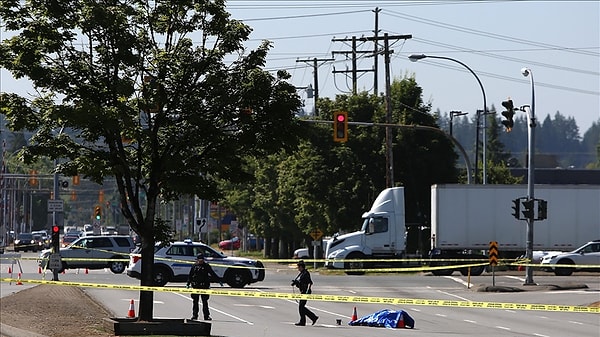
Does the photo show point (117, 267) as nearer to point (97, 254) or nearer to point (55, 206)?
point (97, 254)

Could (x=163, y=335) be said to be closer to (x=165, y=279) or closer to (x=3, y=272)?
(x=165, y=279)

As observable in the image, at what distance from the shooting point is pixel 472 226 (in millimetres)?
53000

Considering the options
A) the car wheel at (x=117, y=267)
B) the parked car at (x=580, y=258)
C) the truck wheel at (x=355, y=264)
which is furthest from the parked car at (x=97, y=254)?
the parked car at (x=580, y=258)

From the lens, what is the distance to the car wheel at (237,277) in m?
41.0

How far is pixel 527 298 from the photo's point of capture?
38562mm

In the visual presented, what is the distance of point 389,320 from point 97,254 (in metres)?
29.5

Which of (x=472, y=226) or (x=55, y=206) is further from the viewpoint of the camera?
(x=472, y=226)

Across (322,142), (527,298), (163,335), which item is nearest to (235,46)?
(163,335)

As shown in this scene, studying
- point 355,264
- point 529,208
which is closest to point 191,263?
point 529,208

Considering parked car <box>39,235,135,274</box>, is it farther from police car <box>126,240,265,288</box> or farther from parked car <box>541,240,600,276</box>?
parked car <box>541,240,600,276</box>

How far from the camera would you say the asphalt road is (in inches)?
1056

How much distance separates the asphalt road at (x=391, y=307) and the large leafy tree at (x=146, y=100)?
4117 mm

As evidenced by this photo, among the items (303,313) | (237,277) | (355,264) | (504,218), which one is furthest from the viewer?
(355,264)

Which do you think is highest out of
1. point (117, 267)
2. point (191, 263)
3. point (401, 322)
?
point (191, 263)
